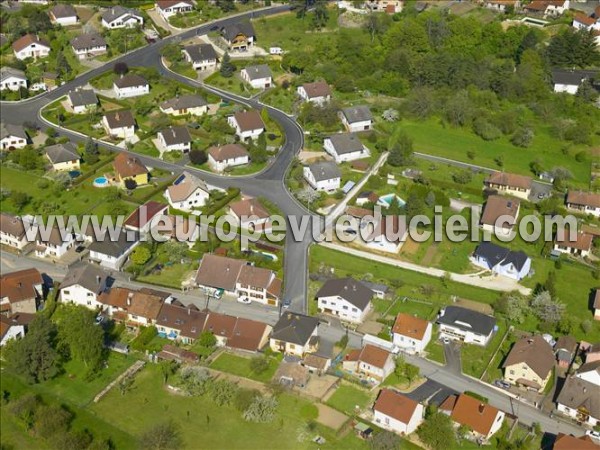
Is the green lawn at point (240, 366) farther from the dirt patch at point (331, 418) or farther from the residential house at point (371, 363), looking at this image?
the residential house at point (371, 363)

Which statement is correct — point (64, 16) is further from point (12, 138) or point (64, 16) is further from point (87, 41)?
point (12, 138)

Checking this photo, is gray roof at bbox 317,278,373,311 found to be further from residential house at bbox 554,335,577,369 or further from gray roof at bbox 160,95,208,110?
gray roof at bbox 160,95,208,110

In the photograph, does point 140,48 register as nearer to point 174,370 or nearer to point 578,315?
point 174,370

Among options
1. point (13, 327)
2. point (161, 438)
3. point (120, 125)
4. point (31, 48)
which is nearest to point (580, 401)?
point (161, 438)

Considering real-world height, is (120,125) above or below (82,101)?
below

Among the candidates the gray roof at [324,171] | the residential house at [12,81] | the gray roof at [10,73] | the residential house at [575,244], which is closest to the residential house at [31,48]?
the gray roof at [10,73]

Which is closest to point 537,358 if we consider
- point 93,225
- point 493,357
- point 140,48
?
point 493,357

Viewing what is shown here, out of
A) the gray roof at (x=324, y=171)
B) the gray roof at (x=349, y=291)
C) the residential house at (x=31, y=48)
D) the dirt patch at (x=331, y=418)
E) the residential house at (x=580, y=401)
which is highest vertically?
the residential house at (x=31, y=48)

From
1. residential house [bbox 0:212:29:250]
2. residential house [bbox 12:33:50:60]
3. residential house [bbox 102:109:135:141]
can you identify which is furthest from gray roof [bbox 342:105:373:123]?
residential house [bbox 12:33:50:60]
